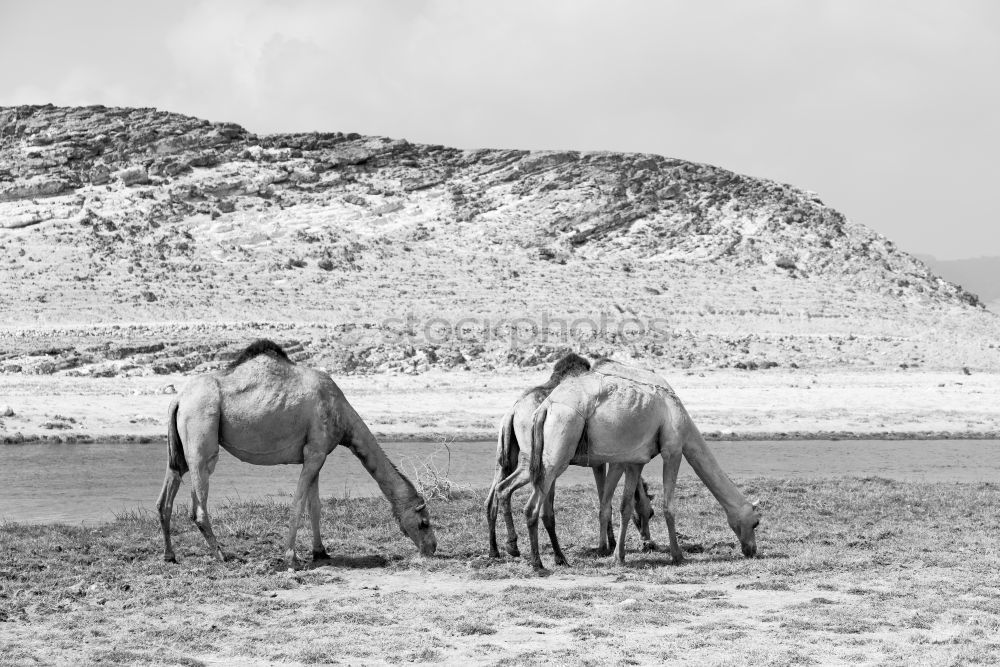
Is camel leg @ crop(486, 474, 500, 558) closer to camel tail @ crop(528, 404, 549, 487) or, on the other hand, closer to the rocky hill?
camel tail @ crop(528, 404, 549, 487)

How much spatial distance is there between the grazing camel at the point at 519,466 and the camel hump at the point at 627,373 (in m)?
0.25

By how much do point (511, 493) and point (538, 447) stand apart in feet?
2.87

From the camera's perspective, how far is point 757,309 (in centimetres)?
6344

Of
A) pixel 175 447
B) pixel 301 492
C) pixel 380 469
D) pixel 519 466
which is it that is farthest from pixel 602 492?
pixel 175 447

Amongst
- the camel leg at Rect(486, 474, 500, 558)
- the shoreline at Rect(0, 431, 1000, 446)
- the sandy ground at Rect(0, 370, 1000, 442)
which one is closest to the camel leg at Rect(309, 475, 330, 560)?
the camel leg at Rect(486, 474, 500, 558)

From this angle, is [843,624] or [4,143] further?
[4,143]

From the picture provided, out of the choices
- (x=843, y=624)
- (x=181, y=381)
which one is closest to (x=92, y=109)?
(x=181, y=381)

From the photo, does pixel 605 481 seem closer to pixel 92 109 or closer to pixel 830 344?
pixel 830 344

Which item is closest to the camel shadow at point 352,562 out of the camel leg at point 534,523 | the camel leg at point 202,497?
the camel leg at point 202,497

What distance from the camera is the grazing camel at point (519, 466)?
510 inches

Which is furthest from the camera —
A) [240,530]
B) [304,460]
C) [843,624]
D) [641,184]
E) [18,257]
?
[641,184]

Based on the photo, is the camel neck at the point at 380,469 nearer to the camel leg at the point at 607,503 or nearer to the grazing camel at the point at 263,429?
the grazing camel at the point at 263,429

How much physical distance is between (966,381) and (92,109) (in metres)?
76.5

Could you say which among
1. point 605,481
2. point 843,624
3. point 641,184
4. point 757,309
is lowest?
point 843,624
